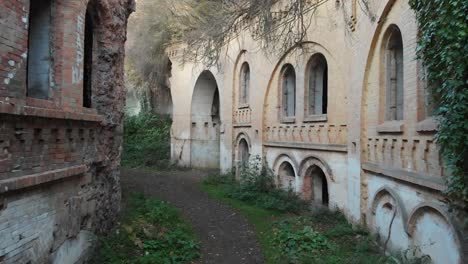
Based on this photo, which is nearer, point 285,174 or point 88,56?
point 88,56

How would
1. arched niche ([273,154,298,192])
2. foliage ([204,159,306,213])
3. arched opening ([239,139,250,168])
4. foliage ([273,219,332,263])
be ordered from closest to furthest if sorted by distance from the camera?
foliage ([273,219,332,263]), foliage ([204,159,306,213]), arched niche ([273,154,298,192]), arched opening ([239,139,250,168])

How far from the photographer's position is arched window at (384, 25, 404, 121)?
8537mm

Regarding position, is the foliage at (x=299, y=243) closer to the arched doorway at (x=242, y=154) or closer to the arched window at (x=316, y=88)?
the arched window at (x=316, y=88)

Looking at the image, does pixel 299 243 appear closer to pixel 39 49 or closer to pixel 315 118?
pixel 315 118

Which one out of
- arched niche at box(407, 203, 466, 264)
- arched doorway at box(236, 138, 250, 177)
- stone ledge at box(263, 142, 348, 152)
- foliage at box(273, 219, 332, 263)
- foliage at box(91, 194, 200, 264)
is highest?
stone ledge at box(263, 142, 348, 152)

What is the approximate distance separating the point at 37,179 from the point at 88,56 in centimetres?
323

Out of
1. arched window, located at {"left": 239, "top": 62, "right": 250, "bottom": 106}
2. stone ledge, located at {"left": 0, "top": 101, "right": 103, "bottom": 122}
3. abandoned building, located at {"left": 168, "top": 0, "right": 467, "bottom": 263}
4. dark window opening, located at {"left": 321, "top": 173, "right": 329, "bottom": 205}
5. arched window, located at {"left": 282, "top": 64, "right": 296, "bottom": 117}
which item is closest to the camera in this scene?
stone ledge, located at {"left": 0, "top": 101, "right": 103, "bottom": 122}

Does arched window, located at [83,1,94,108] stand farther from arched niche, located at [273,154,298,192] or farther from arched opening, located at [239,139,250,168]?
arched opening, located at [239,139,250,168]

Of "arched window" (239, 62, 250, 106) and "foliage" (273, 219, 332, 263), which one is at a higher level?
"arched window" (239, 62, 250, 106)

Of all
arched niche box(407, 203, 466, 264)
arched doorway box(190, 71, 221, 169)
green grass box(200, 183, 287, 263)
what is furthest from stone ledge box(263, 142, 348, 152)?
arched doorway box(190, 71, 221, 169)

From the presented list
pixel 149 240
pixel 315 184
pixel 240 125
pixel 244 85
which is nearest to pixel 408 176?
pixel 149 240

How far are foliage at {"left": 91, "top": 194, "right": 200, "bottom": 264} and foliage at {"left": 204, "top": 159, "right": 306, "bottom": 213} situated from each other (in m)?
3.39

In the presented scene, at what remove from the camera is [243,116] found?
57.6 ft

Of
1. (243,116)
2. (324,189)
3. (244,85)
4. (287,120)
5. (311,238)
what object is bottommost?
(311,238)
